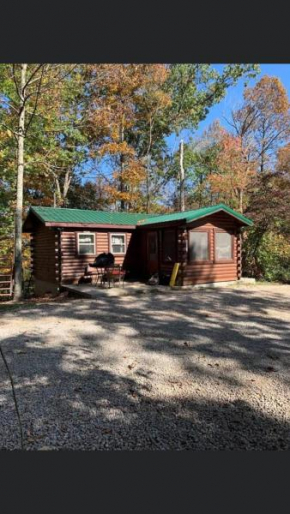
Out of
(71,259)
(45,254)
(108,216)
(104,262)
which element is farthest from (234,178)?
(45,254)

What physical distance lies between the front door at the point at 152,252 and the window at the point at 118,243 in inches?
A: 41.7

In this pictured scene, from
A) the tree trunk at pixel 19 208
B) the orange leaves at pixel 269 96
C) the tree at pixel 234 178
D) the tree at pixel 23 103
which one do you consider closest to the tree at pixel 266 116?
the orange leaves at pixel 269 96

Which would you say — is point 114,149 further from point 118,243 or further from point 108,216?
point 118,243

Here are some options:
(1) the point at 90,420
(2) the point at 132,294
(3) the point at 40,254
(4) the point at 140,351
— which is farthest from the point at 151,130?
(1) the point at 90,420

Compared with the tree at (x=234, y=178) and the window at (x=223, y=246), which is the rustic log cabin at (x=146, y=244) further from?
the tree at (x=234, y=178)

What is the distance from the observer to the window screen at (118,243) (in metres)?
13.7

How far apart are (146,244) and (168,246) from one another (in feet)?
5.00

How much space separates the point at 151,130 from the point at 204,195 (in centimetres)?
655

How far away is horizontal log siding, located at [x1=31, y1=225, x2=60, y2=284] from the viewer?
12.6 meters

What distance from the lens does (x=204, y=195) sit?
26844 millimetres

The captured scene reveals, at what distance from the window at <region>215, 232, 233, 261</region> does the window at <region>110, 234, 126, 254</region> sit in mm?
3837

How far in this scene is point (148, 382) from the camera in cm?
365

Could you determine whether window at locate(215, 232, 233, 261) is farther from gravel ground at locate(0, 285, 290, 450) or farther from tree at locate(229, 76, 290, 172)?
tree at locate(229, 76, 290, 172)

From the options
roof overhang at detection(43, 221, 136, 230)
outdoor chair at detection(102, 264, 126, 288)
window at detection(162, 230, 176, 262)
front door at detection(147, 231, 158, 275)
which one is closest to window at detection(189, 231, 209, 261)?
window at detection(162, 230, 176, 262)
